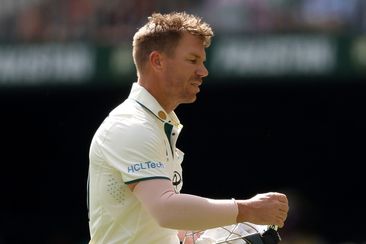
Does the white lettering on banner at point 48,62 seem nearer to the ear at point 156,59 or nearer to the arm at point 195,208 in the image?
the ear at point 156,59

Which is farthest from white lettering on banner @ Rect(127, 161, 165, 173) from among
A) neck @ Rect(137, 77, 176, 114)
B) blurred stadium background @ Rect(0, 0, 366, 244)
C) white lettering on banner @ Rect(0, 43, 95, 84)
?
white lettering on banner @ Rect(0, 43, 95, 84)

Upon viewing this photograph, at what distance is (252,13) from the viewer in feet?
38.0

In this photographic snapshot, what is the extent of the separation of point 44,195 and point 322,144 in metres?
3.98

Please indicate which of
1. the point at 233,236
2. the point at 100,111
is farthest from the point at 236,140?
the point at 233,236

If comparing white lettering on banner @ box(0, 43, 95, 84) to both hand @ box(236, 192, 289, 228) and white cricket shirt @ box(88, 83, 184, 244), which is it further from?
hand @ box(236, 192, 289, 228)

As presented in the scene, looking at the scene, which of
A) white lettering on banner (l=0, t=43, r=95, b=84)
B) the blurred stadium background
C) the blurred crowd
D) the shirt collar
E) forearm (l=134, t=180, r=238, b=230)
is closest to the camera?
forearm (l=134, t=180, r=238, b=230)

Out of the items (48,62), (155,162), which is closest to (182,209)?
(155,162)

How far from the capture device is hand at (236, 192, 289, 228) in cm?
382

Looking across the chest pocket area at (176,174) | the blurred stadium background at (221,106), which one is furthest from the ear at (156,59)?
the blurred stadium background at (221,106)

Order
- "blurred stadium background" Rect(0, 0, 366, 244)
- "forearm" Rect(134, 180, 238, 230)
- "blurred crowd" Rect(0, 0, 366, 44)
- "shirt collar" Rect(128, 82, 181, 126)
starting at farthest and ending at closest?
"blurred stadium background" Rect(0, 0, 366, 244), "blurred crowd" Rect(0, 0, 366, 44), "shirt collar" Rect(128, 82, 181, 126), "forearm" Rect(134, 180, 238, 230)

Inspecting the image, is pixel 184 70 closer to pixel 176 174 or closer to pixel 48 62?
pixel 176 174

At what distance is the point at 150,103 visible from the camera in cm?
405

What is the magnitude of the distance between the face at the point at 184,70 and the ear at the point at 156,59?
2cm

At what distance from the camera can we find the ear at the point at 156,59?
13.5 feet
